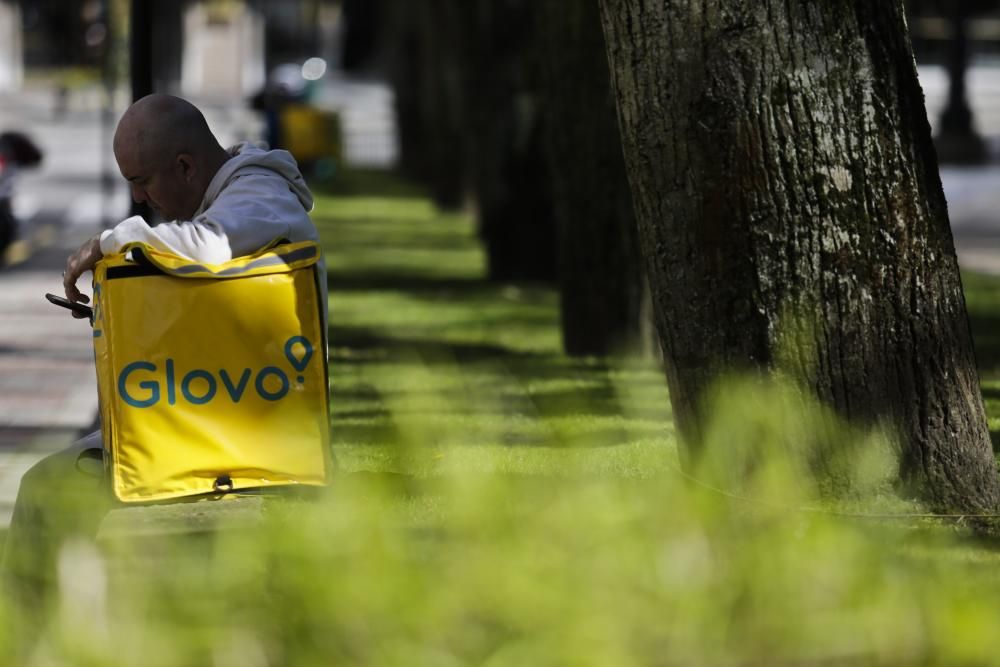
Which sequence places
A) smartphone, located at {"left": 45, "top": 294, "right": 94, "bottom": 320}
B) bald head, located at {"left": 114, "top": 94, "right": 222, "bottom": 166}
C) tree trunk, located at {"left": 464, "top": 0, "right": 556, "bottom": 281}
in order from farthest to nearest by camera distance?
tree trunk, located at {"left": 464, "top": 0, "right": 556, "bottom": 281} < smartphone, located at {"left": 45, "top": 294, "right": 94, "bottom": 320} < bald head, located at {"left": 114, "top": 94, "right": 222, "bottom": 166}

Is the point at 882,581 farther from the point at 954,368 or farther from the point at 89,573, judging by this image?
the point at 954,368

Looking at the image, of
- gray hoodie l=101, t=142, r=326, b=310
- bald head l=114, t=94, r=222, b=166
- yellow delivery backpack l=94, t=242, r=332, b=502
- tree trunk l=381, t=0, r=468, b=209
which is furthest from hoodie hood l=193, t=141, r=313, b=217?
tree trunk l=381, t=0, r=468, b=209

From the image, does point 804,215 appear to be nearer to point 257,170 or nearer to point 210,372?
point 257,170

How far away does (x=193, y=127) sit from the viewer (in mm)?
4516

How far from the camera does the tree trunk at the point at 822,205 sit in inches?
224

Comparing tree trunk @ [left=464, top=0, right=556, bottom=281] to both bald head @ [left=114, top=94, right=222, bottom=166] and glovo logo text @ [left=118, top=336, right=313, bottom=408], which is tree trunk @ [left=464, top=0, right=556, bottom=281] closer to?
bald head @ [left=114, top=94, right=222, bottom=166]

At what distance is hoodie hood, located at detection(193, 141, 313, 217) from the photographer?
4520 millimetres

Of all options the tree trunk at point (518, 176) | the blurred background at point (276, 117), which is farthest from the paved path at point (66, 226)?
the tree trunk at point (518, 176)

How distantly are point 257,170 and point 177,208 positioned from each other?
225 millimetres

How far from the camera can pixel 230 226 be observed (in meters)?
4.28

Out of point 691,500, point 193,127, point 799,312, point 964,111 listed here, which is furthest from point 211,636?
point 964,111

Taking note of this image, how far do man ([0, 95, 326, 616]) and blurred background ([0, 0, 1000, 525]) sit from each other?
1.66m

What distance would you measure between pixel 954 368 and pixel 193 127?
2.53m

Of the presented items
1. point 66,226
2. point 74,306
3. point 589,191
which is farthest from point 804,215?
point 66,226
